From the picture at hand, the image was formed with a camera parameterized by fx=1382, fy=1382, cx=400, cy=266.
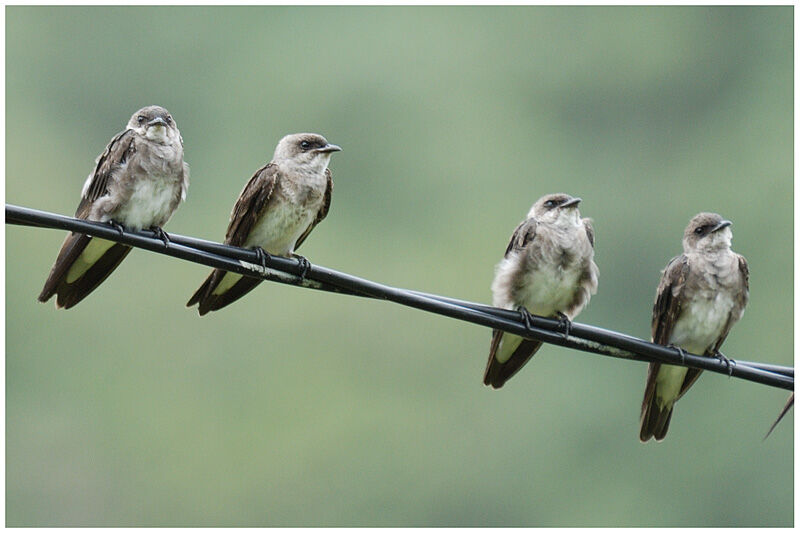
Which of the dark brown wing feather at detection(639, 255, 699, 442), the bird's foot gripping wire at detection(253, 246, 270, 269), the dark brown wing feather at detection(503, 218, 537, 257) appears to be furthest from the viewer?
the dark brown wing feather at detection(503, 218, 537, 257)

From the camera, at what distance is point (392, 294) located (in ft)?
19.4

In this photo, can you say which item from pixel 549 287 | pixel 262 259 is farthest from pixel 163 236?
pixel 549 287

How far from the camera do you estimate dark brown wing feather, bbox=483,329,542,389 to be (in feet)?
26.7

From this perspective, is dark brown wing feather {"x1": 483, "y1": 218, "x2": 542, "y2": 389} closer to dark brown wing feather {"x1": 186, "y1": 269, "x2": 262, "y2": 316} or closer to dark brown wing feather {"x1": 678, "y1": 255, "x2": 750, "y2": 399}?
dark brown wing feather {"x1": 678, "y1": 255, "x2": 750, "y2": 399}

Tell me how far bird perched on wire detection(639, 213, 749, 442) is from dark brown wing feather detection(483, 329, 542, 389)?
77 centimetres

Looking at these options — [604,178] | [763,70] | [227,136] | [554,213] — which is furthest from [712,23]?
[554,213]

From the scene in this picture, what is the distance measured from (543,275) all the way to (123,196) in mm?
2485

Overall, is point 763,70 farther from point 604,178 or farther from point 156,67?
point 156,67

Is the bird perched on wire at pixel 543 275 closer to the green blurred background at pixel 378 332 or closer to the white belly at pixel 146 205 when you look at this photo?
the white belly at pixel 146 205

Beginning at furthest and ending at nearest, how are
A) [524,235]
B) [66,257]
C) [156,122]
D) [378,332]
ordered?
1. [378,332]
2. [524,235]
3. [156,122]
4. [66,257]

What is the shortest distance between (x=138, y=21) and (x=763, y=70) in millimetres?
22959

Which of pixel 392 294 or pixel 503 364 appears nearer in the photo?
pixel 392 294

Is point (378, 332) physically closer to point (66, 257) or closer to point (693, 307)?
point (693, 307)

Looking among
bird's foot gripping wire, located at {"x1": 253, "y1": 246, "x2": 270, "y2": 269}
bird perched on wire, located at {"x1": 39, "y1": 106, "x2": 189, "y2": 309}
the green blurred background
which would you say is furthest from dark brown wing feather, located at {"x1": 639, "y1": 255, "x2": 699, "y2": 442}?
the green blurred background
